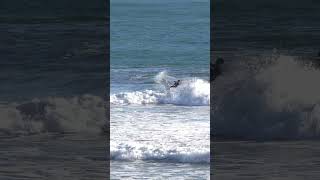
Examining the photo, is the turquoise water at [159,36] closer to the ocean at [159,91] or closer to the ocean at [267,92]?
the ocean at [159,91]

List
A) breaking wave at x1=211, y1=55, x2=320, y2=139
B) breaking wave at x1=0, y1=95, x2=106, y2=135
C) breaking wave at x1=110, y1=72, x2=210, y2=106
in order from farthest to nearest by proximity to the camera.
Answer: breaking wave at x1=110, y1=72, x2=210, y2=106, breaking wave at x1=0, y1=95, x2=106, y2=135, breaking wave at x1=211, y1=55, x2=320, y2=139

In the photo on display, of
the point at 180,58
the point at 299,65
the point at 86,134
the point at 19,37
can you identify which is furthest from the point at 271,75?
the point at 180,58

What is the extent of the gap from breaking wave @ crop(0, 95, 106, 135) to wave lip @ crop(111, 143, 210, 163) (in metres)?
1.87

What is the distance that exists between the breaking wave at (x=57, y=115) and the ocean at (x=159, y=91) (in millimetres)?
1531

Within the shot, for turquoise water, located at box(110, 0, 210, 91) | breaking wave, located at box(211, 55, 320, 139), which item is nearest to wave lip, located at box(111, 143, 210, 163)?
turquoise water, located at box(110, 0, 210, 91)

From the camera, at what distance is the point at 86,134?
15.2ft

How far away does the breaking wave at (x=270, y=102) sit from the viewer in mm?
4527

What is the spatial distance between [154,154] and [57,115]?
6.91 ft

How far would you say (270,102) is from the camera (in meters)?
4.54

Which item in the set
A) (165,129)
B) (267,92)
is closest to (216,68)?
(267,92)

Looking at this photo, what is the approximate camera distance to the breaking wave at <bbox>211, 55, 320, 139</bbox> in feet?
14.9

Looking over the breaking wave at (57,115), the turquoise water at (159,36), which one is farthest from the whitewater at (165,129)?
the breaking wave at (57,115)

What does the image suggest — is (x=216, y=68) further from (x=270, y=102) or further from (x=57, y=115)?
(x=57, y=115)

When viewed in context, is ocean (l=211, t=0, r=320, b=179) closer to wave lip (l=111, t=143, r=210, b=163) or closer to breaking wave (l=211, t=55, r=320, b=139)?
breaking wave (l=211, t=55, r=320, b=139)
